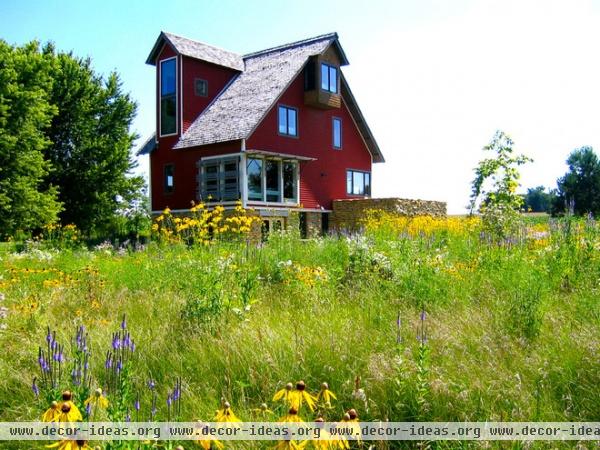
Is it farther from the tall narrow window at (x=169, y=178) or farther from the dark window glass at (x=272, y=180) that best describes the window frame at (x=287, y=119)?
the tall narrow window at (x=169, y=178)

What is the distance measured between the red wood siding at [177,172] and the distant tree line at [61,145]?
429 cm

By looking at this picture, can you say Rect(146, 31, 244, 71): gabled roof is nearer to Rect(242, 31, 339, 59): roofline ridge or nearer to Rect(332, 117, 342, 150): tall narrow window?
Rect(242, 31, 339, 59): roofline ridge

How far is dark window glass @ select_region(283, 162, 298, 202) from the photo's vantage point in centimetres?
2656

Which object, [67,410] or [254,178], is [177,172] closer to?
[254,178]

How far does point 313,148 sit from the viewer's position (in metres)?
27.8

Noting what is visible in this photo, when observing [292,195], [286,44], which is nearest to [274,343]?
[292,195]

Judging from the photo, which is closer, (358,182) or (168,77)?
(168,77)

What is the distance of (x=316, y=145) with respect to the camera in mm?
28000

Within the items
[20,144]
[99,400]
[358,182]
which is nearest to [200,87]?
[20,144]

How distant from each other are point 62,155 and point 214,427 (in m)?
30.8

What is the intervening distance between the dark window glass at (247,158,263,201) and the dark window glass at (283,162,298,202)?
2.02 meters

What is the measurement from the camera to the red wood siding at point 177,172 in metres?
26.0

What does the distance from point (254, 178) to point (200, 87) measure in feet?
19.4

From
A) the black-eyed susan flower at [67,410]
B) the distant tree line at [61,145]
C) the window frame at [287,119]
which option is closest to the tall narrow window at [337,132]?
the window frame at [287,119]
